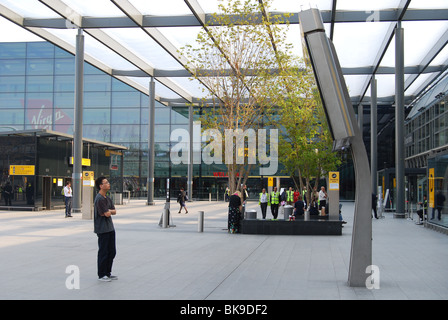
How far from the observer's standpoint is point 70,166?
34.0 metres

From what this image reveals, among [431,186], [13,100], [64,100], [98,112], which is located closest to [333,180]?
[431,186]

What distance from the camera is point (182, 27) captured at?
25.9 metres

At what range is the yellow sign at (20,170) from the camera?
30250 millimetres

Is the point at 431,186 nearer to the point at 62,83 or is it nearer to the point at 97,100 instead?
the point at 97,100

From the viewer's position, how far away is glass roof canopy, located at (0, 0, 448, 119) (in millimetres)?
23672

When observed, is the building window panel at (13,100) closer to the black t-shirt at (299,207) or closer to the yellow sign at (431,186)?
the black t-shirt at (299,207)

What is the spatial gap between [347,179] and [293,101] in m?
35.4

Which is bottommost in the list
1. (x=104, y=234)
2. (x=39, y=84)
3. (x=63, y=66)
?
(x=104, y=234)

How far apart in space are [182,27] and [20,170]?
12818 mm

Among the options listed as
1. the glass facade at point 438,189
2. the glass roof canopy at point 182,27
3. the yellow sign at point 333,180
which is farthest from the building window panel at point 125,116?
the glass facade at point 438,189

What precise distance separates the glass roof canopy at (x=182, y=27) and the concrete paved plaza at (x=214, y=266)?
337 inches

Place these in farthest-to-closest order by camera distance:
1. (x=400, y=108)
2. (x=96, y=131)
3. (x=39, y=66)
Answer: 1. (x=96, y=131)
2. (x=39, y=66)
3. (x=400, y=108)

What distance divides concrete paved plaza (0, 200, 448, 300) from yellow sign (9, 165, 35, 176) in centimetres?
1264

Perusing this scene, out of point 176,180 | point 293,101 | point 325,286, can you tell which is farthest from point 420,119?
point 325,286
